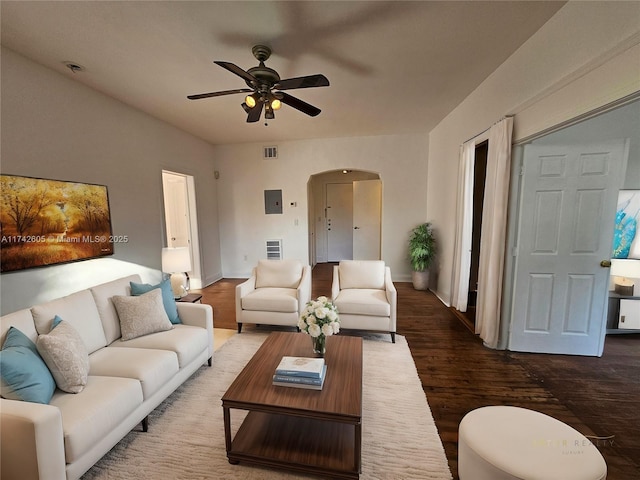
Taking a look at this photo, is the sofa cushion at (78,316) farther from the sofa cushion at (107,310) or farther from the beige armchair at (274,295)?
the beige armchair at (274,295)

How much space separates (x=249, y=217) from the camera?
592 cm

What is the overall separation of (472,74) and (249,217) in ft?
15.1

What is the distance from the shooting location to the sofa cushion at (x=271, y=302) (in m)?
3.11

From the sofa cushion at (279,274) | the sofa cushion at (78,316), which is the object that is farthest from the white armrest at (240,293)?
the sofa cushion at (78,316)

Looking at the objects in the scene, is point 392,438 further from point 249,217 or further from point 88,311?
point 249,217

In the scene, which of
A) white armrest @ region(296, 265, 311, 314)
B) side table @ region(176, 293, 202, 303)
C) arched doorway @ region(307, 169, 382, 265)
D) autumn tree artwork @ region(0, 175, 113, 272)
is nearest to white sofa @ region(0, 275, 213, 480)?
side table @ region(176, 293, 202, 303)

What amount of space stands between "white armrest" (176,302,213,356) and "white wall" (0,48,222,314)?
138 cm

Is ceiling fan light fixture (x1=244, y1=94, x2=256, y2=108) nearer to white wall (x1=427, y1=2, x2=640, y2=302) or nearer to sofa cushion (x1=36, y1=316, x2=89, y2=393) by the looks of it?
sofa cushion (x1=36, y1=316, x2=89, y2=393)

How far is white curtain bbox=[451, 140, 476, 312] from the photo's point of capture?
3600 mm

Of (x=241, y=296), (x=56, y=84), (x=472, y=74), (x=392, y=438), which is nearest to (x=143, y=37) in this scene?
(x=56, y=84)

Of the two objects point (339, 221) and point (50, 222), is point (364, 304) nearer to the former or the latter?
point (50, 222)

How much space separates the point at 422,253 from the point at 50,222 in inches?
197

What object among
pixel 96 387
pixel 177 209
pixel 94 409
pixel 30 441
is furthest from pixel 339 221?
pixel 30 441

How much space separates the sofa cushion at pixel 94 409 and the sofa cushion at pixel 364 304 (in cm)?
194
